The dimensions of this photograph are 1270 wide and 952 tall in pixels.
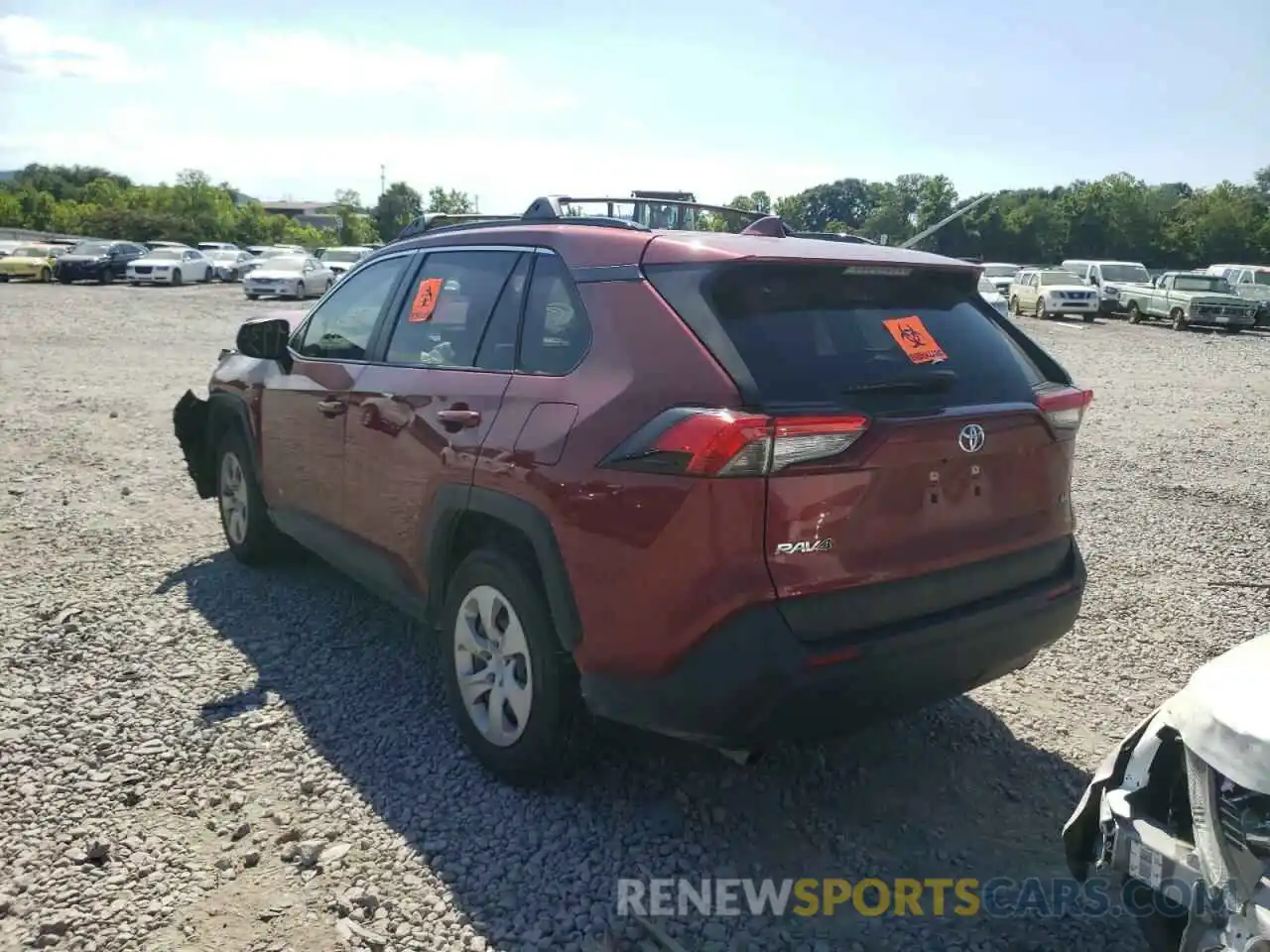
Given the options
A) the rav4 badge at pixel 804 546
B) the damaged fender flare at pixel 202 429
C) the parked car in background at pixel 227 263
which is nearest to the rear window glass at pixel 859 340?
the rav4 badge at pixel 804 546

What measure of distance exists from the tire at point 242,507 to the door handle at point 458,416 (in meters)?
2.10

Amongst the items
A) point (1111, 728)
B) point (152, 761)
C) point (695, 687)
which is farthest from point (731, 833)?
point (152, 761)

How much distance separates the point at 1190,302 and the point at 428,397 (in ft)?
88.3

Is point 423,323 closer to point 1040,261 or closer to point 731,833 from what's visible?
point 731,833

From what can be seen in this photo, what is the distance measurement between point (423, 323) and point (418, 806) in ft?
6.02

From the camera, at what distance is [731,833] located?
3.23 meters

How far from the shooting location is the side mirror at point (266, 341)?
4945mm

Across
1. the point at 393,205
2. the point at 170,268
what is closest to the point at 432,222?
the point at 170,268

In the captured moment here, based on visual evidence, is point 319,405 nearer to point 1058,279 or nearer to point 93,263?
point 1058,279

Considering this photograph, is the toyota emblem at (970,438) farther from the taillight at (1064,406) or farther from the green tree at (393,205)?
the green tree at (393,205)

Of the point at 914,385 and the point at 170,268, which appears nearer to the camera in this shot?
the point at 914,385

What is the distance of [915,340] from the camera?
3.16 metres

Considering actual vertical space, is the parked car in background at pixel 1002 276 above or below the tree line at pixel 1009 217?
below

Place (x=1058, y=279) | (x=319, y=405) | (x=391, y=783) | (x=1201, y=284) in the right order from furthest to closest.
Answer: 1. (x=1058, y=279)
2. (x=1201, y=284)
3. (x=319, y=405)
4. (x=391, y=783)
